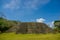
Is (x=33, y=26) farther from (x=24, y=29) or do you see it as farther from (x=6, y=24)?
(x=6, y=24)

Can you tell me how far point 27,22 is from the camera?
2334 inches

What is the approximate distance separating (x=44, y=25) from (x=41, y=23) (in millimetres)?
1494

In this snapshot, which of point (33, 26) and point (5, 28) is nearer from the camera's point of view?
point (33, 26)

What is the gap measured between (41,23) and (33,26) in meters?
4.62

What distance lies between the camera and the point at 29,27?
191 feet

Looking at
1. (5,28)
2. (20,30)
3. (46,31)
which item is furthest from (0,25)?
(46,31)

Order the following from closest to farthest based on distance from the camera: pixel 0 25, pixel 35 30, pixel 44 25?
pixel 35 30
pixel 44 25
pixel 0 25

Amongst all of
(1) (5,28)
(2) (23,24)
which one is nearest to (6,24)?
(1) (5,28)

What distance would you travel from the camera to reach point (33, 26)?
58.6 metres

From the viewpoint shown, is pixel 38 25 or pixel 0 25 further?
pixel 0 25

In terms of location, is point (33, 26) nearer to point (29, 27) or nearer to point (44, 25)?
point (29, 27)

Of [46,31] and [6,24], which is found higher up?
[6,24]

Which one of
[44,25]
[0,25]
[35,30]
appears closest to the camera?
[35,30]

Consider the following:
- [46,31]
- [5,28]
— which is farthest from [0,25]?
[46,31]
